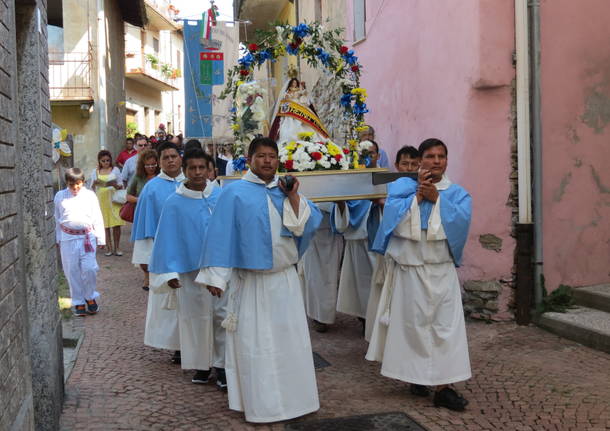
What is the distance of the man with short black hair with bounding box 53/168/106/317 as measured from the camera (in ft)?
25.3

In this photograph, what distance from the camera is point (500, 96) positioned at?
277 inches

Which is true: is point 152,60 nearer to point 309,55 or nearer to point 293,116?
point 309,55

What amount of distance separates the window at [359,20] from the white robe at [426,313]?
6.91 m

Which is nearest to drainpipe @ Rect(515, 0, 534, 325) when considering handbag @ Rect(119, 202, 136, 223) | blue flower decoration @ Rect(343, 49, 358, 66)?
blue flower decoration @ Rect(343, 49, 358, 66)

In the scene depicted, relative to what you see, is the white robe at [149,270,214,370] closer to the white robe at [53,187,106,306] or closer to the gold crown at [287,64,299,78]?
the white robe at [53,187,106,306]

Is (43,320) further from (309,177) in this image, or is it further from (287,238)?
(309,177)

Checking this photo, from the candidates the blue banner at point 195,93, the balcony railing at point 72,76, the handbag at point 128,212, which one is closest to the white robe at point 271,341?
the handbag at point 128,212

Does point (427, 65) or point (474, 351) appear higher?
point (427, 65)

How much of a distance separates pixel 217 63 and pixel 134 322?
7966 millimetres

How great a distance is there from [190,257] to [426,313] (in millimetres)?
1879

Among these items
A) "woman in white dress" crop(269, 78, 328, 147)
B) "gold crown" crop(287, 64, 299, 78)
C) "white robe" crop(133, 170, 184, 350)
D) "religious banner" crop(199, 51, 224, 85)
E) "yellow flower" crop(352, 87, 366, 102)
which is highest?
"religious banner" crop(199, 51, 224, 85)

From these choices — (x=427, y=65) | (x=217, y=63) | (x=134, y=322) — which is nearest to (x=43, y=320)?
(x=134, y=322)

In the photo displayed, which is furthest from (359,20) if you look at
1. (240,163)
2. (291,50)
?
(240,163)

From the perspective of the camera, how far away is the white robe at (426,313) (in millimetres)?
4855
